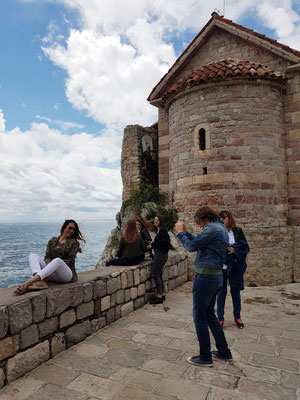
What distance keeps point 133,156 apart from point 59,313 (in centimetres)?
863

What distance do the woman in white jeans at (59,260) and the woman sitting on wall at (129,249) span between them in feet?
5.11

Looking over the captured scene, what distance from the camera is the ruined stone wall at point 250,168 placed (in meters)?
8.15

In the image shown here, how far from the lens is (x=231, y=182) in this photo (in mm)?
8258

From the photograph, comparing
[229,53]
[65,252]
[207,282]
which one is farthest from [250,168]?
[65,252]

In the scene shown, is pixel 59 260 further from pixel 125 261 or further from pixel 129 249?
pixel 129 249

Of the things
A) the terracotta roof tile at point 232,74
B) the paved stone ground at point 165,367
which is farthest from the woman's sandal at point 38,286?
the terracotta roof tile at point 232,74

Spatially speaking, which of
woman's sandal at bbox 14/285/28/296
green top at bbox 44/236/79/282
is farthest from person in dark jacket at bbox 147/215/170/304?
woman's sandal at bbox 14/285/28/296

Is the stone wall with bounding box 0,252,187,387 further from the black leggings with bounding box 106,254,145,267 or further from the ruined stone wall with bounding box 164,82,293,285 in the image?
the ruined stone wall with bounding box 164,82,293,285

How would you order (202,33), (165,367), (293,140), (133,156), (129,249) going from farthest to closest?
(133,156) → (202,33) → (293,140) → (129,249) → (165,367)

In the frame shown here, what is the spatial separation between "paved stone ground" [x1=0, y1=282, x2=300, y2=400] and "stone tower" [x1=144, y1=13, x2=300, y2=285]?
3200 mm

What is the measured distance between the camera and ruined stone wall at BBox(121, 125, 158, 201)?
11789 millimetres

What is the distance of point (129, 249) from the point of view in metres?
6.02

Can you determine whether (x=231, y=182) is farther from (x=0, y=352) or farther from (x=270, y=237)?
(x=0, y=352)

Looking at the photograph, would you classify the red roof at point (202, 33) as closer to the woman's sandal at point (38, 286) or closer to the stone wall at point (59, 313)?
the stone wall at point (59, 313)
